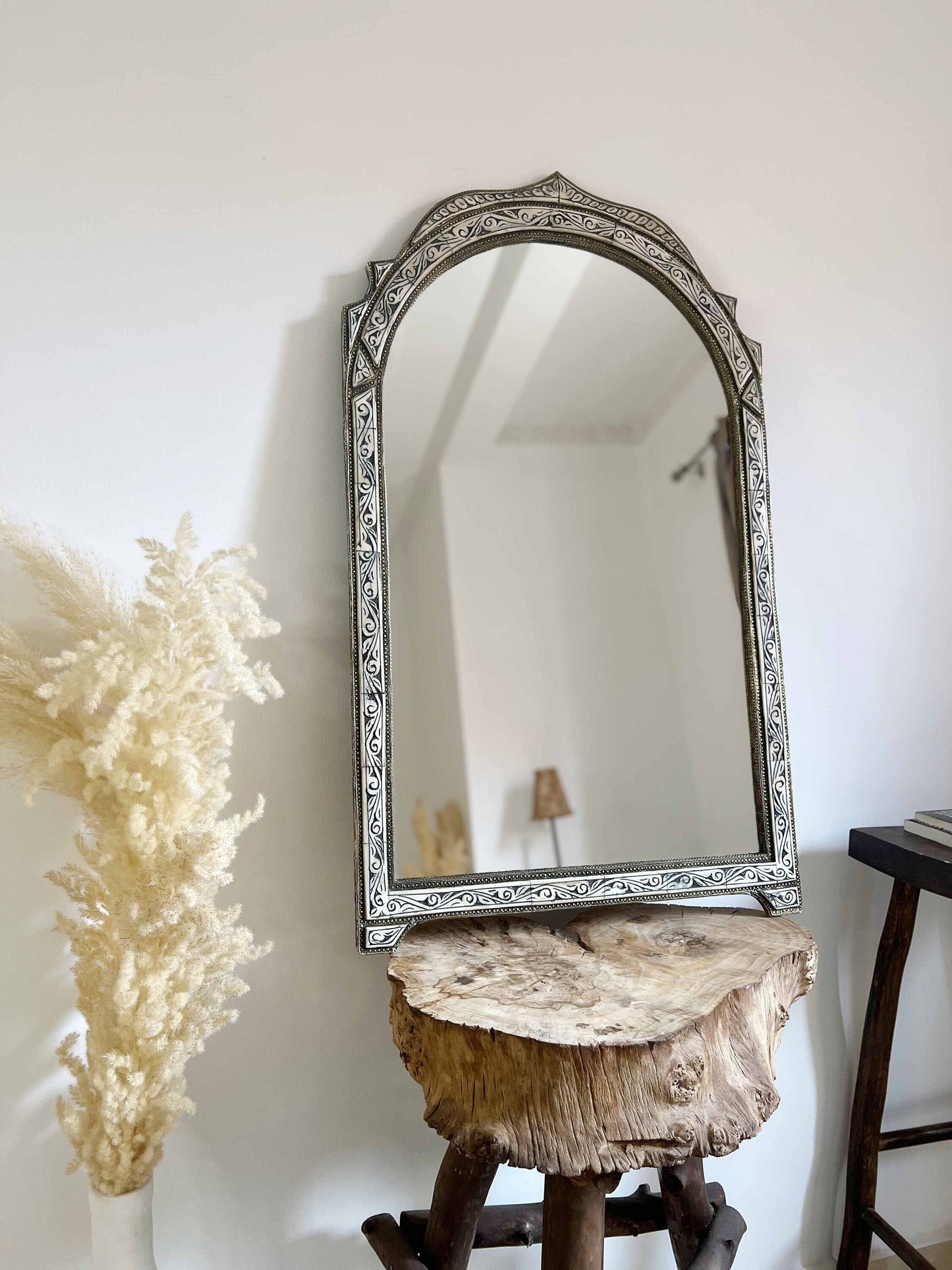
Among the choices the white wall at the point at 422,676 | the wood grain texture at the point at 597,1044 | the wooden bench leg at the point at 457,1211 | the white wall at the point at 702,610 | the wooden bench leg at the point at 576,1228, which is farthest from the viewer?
the white wall at the point at 702,610

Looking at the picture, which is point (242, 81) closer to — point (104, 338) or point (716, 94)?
point (104, 338)

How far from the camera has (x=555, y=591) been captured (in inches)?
54.9

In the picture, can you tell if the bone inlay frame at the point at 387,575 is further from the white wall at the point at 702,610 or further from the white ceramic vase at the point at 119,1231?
the white ceramic vase at the point at 119,1231

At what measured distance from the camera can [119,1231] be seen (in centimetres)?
107

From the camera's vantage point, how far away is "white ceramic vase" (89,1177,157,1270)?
3.52 feet

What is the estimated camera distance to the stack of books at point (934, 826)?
137cm

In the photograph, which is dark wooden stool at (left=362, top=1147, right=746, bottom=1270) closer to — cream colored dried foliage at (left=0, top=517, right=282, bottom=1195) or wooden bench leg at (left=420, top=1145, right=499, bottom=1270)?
wooden bench leg at (left=420, top=1145, right=499, bottom=1270)

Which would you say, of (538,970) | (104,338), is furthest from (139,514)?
(538,970)

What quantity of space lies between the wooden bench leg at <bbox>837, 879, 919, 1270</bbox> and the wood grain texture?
0.42 metres

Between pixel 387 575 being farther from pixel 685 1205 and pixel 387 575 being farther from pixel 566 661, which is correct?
pixel 685 1205

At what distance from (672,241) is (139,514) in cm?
105

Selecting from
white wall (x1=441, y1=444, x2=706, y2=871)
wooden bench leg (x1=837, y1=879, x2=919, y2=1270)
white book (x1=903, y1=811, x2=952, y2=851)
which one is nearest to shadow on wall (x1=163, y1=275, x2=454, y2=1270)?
white wall (x1=441, y1=444, x2=706, y2=871)

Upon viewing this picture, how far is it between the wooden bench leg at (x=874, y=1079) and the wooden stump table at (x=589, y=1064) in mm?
315

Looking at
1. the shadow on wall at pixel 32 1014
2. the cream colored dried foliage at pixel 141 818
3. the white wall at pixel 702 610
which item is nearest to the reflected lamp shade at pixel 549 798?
the white wall at pixel 702 610
